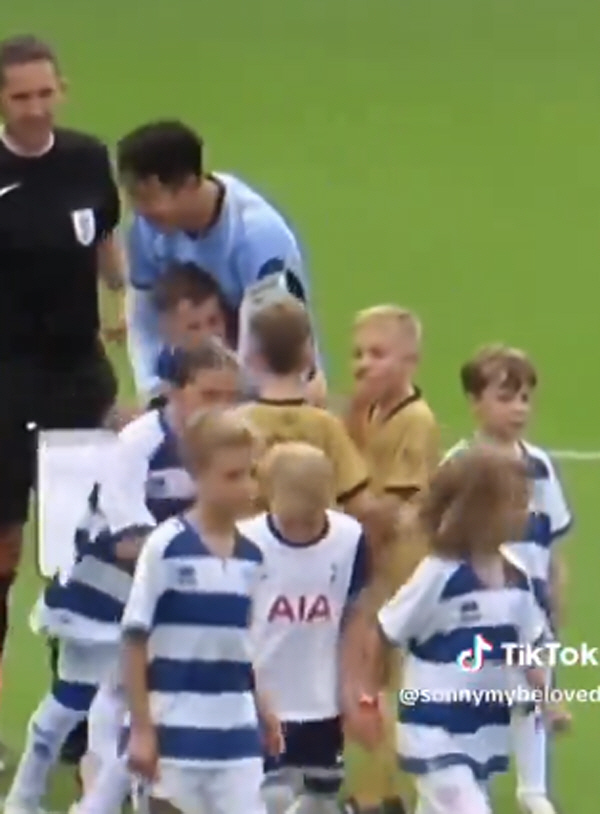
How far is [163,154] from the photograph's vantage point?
294 inches

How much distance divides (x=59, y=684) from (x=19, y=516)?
82 centimetres

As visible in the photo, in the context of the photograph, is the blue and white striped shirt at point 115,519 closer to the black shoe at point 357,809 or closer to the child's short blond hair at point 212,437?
the child's short blond hair at point 212,437

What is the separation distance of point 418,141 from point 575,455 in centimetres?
533

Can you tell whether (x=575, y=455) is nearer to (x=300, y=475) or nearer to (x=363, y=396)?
(x=363, y=396)

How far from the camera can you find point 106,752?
7.05 metres

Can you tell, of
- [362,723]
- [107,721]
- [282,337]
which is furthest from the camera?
[107,721]

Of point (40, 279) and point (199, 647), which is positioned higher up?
point (40, 279)

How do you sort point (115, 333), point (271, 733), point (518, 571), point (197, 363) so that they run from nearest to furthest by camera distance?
1. point (271, 733)
2. point (518, 571)
3. point (197, 363)
4. point (115, 333)

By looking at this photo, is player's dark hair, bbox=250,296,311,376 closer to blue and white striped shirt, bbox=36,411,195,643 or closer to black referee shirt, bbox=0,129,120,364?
blue and white striped shirt, bbox=36,411,195,643

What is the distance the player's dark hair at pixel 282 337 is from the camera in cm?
691

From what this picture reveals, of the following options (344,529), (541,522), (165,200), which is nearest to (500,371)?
→ (541,522)

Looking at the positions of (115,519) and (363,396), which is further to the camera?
(363,396)

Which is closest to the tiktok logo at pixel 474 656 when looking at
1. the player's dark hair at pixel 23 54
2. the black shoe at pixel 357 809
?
the black shoe at pixel 357 809

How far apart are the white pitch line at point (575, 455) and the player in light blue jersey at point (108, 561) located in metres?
4.37
